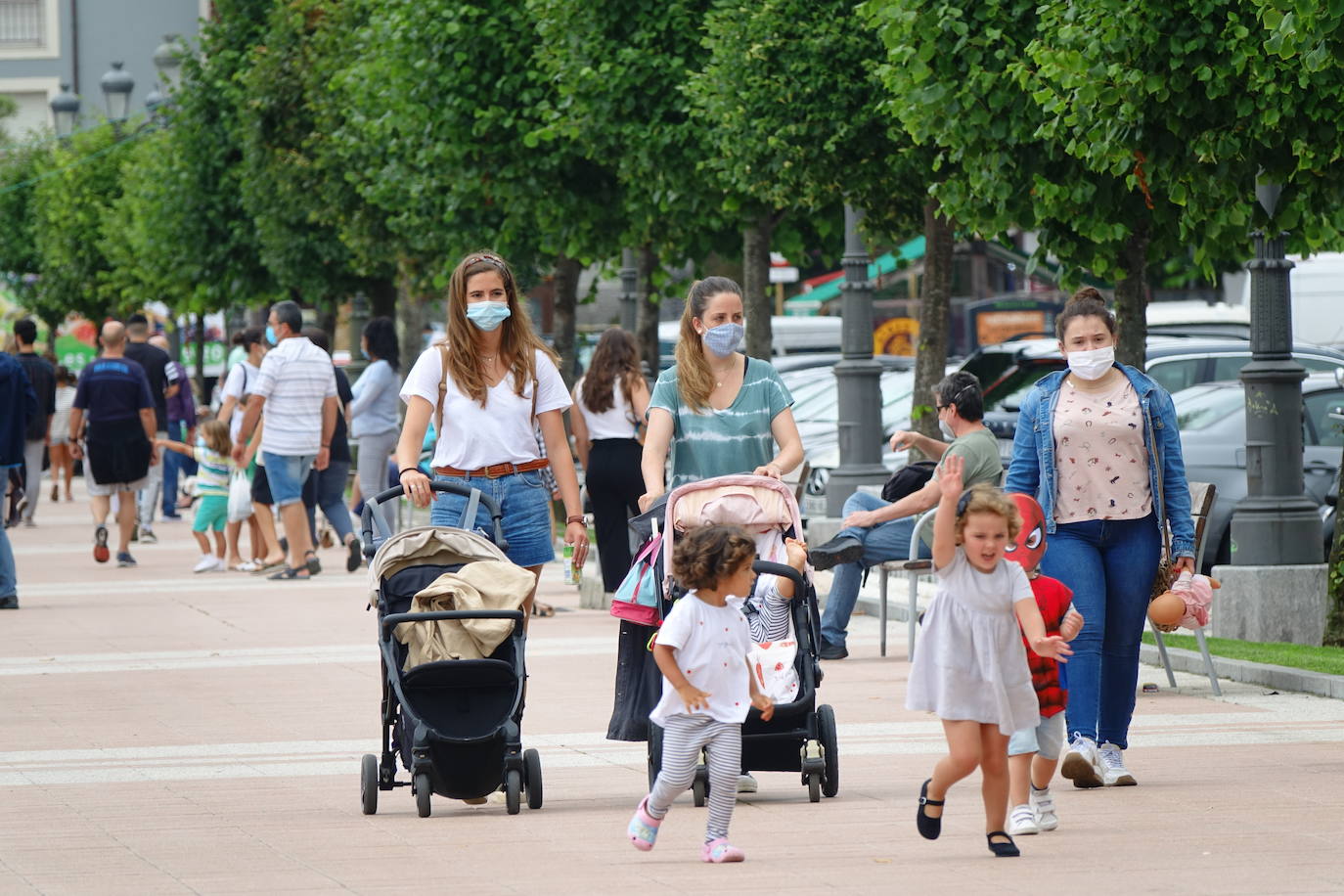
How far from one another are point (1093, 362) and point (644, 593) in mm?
1696

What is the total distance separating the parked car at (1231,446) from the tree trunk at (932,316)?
1752mm

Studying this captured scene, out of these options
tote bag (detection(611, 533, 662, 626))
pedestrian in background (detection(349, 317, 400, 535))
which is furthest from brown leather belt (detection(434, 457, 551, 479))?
pedestrian in background (detection(349, 317, 400, 535))

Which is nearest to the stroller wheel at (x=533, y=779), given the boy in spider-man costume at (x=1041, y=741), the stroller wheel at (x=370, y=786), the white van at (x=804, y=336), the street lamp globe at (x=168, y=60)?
the stroller wheel at (x=370, y=786)

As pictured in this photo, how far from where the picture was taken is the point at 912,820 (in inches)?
277

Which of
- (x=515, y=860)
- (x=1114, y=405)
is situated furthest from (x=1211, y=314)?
(x=515, y=860)

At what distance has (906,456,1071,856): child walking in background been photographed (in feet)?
21.0

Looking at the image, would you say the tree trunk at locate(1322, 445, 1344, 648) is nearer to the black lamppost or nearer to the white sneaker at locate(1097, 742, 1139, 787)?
the black lamppost

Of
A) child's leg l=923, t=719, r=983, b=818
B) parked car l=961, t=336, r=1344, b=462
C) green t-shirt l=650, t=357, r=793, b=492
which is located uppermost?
parked car l=961, t=336, r=1344, b=462

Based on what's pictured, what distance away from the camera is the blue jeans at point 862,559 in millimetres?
11852

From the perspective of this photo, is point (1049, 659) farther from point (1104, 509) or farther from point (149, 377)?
point (149, 377)

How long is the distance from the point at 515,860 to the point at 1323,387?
11323mm

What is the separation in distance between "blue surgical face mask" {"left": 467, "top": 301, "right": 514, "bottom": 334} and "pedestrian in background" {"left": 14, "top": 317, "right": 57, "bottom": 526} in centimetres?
1272

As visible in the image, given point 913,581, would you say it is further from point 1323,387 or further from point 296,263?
point 296,263

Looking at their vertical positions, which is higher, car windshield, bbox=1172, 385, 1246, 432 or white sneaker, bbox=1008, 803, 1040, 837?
car windshield, bbox=1172, 385, 1246, 432
